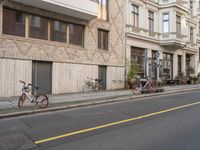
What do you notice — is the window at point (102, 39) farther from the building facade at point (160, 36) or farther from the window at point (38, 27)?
the window at point (38, 27)

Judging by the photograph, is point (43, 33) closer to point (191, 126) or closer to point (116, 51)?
point (116, 51)

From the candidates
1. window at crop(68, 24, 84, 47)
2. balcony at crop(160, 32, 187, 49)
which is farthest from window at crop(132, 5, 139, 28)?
window at crop(68, 24, 84, 47)

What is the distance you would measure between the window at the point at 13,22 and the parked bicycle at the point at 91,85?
605cm

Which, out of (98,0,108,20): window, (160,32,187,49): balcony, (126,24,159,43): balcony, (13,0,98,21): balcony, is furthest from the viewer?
(160,32,187,49): balcony

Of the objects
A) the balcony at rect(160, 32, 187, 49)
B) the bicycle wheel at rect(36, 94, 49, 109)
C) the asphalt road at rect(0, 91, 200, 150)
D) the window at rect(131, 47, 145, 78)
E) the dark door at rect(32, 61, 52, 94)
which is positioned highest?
the balcony at rect(160, 32, 187, 49)

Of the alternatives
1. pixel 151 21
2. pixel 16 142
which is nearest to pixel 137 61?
pixel 151 21

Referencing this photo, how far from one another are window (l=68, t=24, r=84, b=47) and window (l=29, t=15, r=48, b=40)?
2.21 m

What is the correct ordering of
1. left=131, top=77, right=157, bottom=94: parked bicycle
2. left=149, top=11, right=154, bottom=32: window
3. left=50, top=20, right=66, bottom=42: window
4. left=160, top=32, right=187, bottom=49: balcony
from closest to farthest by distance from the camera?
left=50, top=20, right=66, bottom=42: window
left=131, top=77, right=157, bottom=94: parked bicycle
left=149, top=11, right=154, bottom=32: window
left=160, top=32, right=187, bottom=49: balcony

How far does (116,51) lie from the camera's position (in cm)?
2195

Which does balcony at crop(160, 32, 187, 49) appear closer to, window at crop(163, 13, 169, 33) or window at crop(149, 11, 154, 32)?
window at crop(163, 13, 169, 33)

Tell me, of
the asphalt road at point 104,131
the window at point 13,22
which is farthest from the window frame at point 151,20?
the asphalt road at point 104,131

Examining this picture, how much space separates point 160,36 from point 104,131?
2316 cm

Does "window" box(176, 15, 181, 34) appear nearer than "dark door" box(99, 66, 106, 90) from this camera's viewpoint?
No

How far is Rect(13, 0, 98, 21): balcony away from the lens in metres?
15.4
